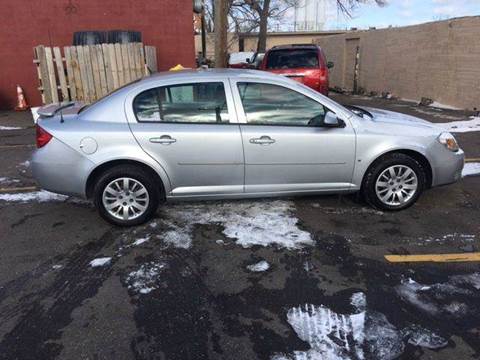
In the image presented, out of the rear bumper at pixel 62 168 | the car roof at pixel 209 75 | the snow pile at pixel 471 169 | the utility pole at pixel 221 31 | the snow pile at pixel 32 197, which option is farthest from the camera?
the utility pole at pixel 221 31

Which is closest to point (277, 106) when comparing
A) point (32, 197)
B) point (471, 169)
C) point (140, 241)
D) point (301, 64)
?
point (140, 241)

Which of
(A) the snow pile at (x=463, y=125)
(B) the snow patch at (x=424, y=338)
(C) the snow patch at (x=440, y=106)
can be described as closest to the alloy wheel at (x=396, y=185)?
(B) the snow patch at (x=424, y=338)

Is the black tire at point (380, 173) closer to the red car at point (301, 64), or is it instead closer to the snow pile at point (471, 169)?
the snow pile at point (471, 169)

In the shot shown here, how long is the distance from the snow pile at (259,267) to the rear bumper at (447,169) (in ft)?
7.62

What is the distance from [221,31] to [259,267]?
7.36 meters

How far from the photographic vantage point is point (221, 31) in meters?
10.1

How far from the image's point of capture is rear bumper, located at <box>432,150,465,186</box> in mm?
5008

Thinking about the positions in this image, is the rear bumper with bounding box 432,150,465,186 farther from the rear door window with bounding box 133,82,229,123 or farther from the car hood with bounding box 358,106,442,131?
the rear door window with bounding box 133,82,229,123

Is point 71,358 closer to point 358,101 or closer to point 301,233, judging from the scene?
point 301,233

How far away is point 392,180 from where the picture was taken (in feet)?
16.3

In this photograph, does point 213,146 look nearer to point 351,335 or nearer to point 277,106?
point 277,106

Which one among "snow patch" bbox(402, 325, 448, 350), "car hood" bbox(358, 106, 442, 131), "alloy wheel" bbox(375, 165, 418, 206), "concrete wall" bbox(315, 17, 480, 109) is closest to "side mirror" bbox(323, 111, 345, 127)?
"car hood" bbox(358, 106, 442, 131)

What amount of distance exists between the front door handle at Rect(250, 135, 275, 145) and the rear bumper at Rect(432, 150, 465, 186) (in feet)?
6.09

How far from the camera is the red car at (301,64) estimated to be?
1049 cm
